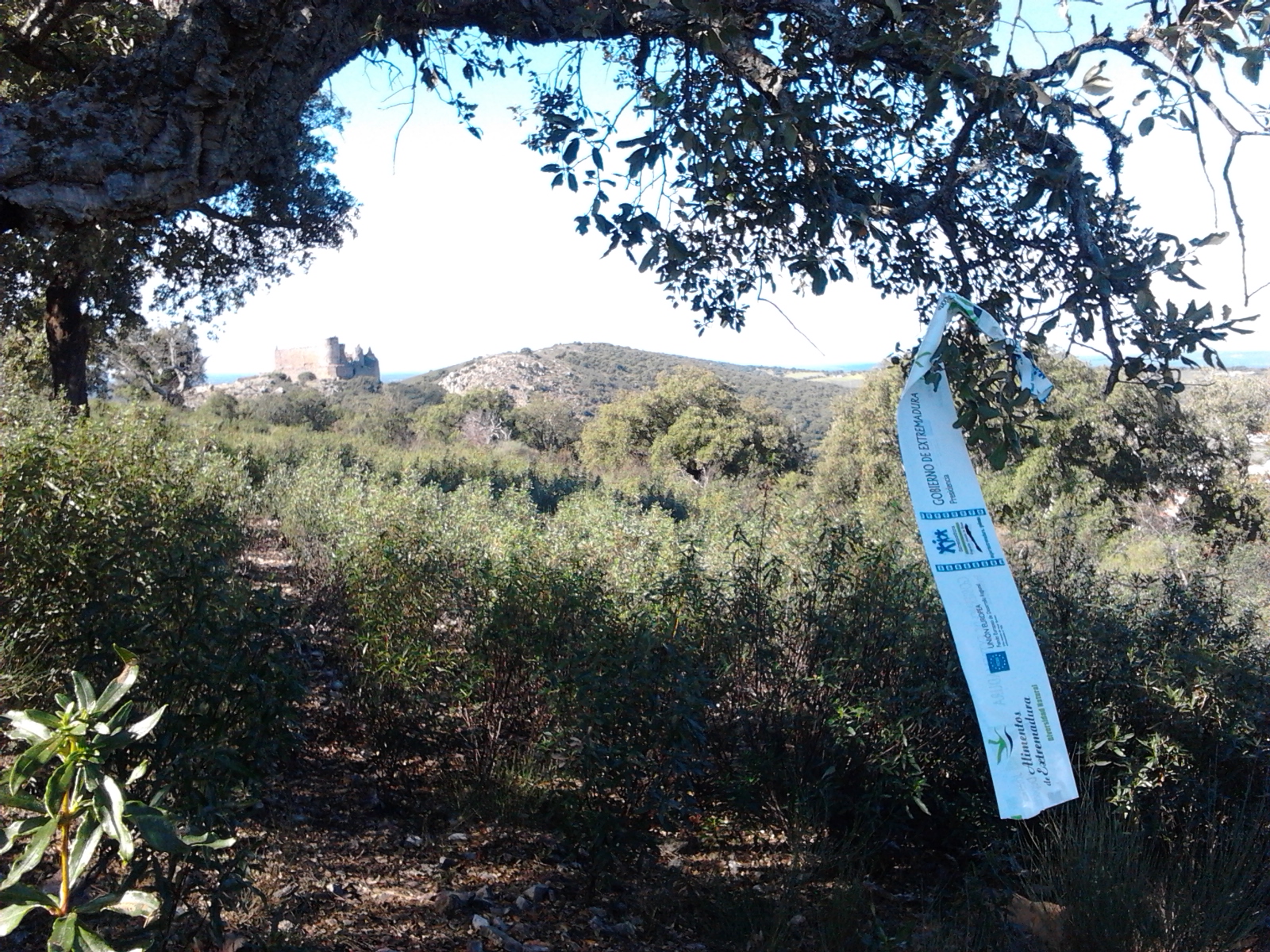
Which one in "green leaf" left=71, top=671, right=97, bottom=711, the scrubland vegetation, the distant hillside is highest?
the distant hillside

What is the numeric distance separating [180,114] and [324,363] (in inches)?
2623

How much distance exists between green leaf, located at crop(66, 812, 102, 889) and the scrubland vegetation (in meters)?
0.71

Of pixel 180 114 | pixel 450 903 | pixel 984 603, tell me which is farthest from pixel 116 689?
pixel 984 603

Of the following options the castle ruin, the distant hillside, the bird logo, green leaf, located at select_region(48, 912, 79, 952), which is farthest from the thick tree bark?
the castle ruin

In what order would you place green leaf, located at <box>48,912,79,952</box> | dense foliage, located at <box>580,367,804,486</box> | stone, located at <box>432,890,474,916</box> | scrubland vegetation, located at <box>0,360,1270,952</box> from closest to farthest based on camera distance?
green leaf, located at <box>48,912,79,952</box>
scrubland vegetation, located at <box>0,360,1270,952</box>
stone, located at <box>432,890,474,916</box>
dense foliage, located at <box>580,367,804,486</box>

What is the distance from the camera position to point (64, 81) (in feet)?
18.5

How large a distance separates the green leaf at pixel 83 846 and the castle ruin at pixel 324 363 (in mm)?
64270

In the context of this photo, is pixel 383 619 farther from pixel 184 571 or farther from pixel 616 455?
pixel 616 455

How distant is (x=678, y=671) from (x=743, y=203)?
5.59ft

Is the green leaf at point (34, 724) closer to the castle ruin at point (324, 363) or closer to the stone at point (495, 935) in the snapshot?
the stone at point (495, 935)

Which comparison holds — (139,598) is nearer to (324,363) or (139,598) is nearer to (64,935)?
(64,935)

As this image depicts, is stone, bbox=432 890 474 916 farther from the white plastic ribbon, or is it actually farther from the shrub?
the white plastic ribbon

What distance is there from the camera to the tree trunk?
11312mm

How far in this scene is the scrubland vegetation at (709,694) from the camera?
3.01 meters
